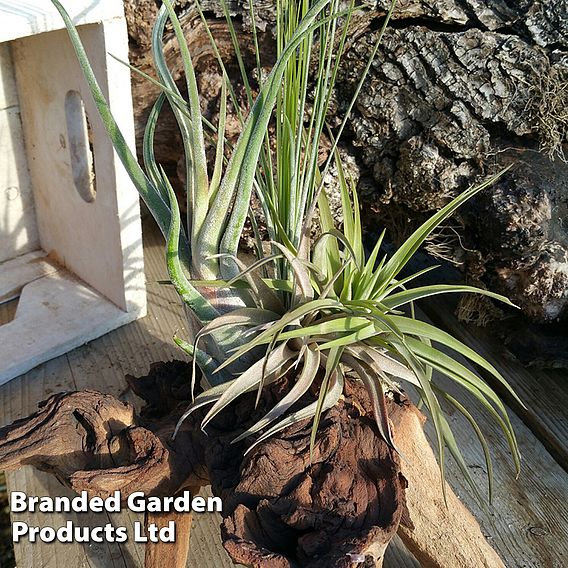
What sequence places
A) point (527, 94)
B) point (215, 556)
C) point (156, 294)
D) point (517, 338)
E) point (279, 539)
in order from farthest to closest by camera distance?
point (156, 294) < point (517, 338) < point (527, 94) < point (215, 556) < point (279, 539)

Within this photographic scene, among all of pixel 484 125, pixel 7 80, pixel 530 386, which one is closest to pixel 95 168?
pixel 7 80

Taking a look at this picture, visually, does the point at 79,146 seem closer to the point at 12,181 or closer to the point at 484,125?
the point at 12,181

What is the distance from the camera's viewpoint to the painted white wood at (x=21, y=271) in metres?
1.38

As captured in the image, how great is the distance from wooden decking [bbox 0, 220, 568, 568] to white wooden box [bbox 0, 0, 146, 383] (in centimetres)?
5

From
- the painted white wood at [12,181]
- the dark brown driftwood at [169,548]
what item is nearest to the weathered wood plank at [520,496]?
the dark brown driftwood at [169,548]

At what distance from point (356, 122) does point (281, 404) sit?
2.35 feet

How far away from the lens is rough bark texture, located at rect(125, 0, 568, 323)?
1.15 metres

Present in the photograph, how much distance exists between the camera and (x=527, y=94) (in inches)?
45.6

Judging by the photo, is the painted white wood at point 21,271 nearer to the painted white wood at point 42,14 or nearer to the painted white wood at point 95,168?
the painted white wood at point 95,168

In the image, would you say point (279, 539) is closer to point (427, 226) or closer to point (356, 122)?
point (427, 226)

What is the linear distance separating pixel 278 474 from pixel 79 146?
812 mm

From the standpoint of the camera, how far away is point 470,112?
1.18 m

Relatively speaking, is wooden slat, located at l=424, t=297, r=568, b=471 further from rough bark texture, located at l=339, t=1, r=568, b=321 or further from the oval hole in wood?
the oval hole in wood

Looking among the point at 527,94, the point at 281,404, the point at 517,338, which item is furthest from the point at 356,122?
the point at 281,404
